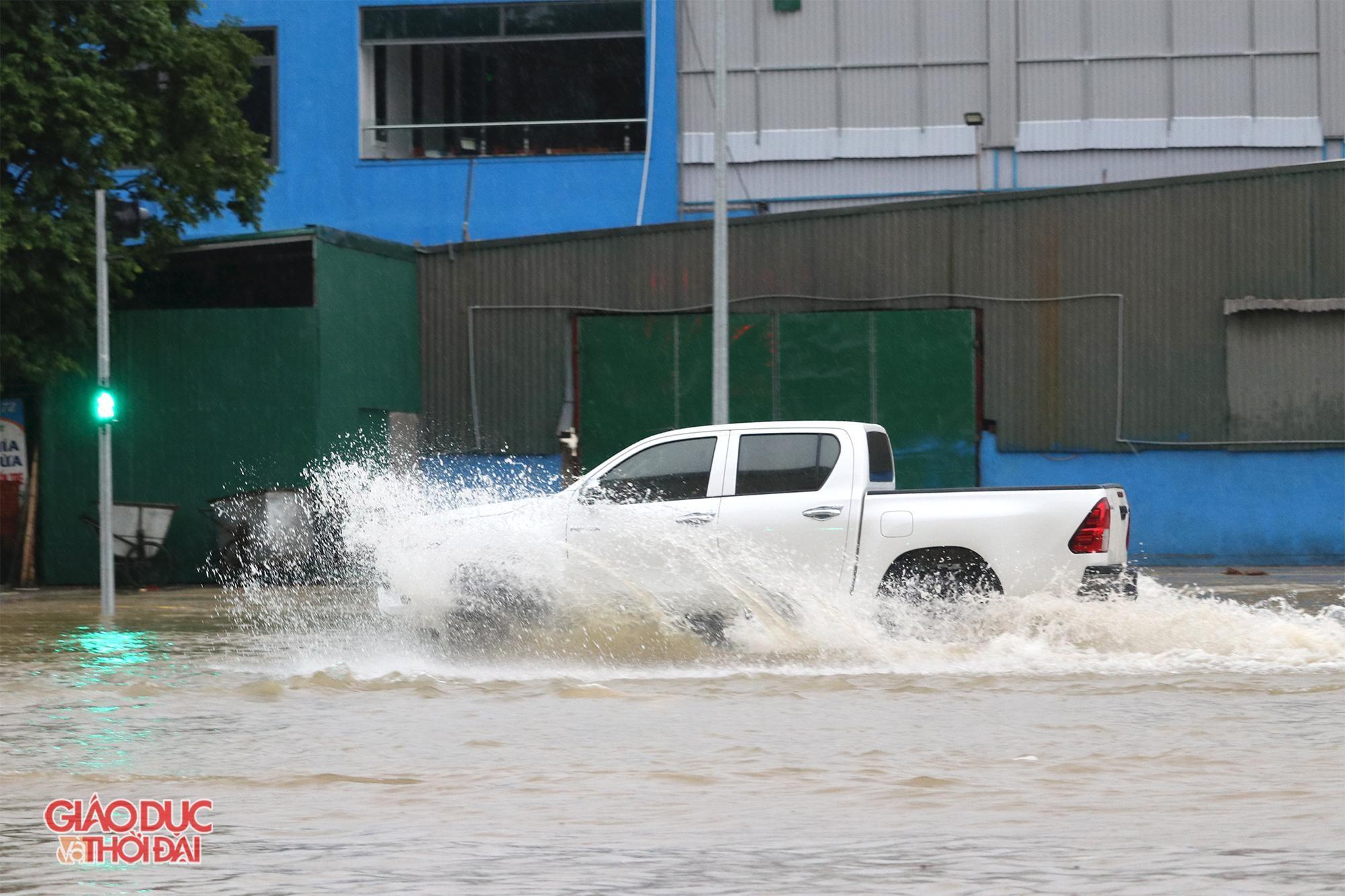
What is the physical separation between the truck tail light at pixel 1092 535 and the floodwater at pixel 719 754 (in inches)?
15.0

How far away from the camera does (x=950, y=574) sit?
12.8m

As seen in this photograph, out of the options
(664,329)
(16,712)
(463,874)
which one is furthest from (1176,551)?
(463,874)

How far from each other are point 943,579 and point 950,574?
2.4 inches

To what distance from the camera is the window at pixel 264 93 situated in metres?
33.2

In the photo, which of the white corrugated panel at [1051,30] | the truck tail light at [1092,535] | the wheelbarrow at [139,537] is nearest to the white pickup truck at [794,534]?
the truck tail light at [1092,535]

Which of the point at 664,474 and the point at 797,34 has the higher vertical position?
the point at 797,34

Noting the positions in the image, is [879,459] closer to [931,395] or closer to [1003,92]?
[931,395]

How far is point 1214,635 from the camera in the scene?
42.7 ft

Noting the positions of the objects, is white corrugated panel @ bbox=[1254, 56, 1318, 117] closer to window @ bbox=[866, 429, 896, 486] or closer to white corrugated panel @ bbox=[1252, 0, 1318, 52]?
white corrugated panel @ bbox=[1252, 0, 1318, 52]

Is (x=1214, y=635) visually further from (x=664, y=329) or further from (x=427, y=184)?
(x=427, y=184)

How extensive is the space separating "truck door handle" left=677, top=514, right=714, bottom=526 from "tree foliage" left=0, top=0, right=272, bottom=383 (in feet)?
33.8

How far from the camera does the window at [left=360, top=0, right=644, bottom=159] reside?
1308 inches

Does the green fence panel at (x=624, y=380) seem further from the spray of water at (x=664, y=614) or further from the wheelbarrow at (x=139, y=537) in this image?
the spray of water at (x=664, y=614)

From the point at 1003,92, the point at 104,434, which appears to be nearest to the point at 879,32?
the point at 1003,92
